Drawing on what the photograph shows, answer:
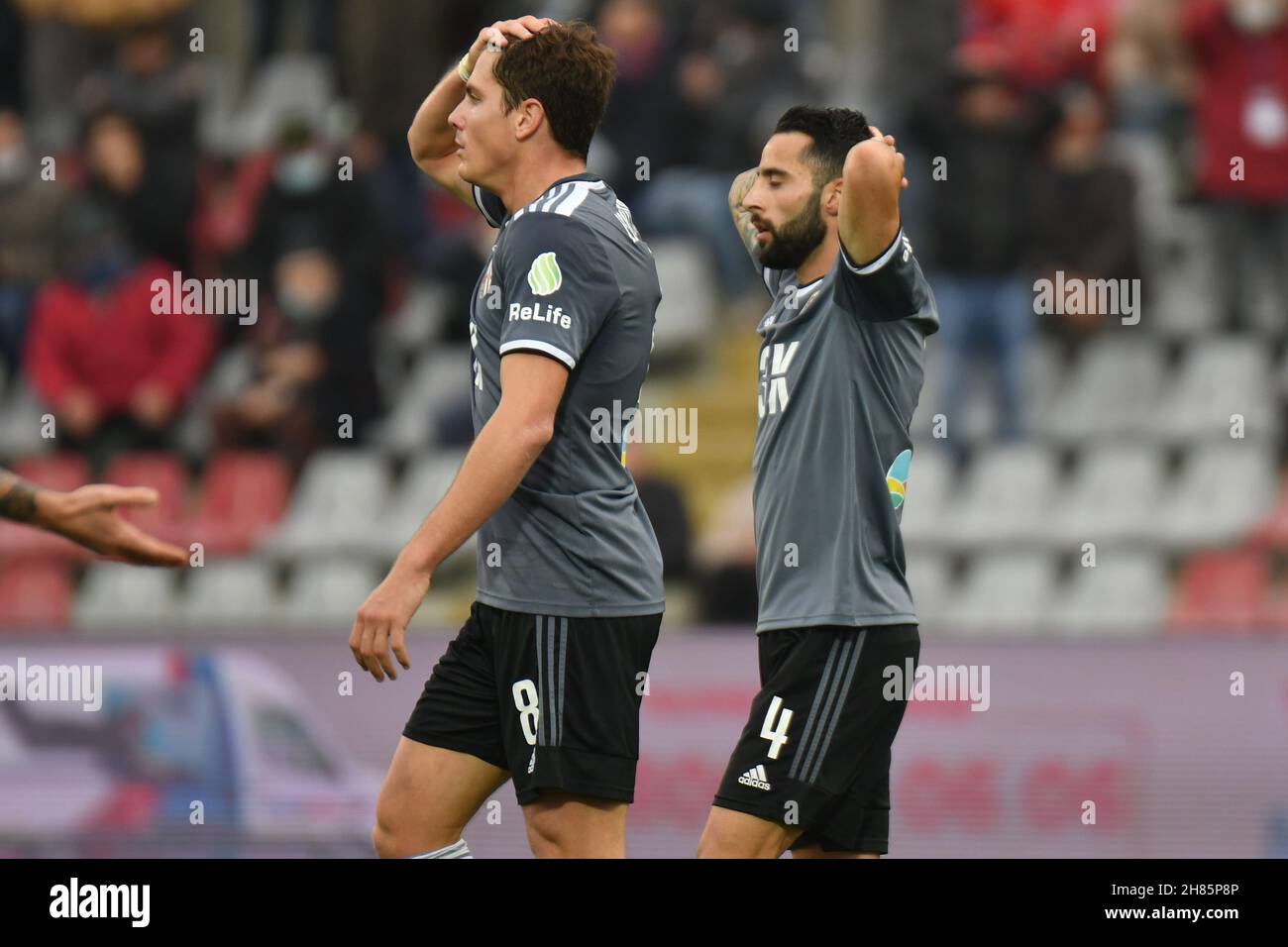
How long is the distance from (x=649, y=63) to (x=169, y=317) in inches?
124

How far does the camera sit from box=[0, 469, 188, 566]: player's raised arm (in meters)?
4.77

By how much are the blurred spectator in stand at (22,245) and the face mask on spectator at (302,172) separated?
164 cm

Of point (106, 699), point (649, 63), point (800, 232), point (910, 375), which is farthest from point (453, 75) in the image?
point (649, 63)

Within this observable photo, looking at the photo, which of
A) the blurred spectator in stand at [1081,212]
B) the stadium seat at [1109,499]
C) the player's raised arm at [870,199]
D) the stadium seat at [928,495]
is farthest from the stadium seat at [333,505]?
the player's raised arm at [870,199]

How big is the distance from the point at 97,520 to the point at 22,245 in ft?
26.8

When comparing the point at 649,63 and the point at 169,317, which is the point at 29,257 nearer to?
the point at 169,317

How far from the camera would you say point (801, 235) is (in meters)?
5.18

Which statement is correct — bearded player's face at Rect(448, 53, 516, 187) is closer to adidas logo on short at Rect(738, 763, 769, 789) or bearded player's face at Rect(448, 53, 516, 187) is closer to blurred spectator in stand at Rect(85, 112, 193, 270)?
adidas logo on short at Rect(738, 763, 769, 789)

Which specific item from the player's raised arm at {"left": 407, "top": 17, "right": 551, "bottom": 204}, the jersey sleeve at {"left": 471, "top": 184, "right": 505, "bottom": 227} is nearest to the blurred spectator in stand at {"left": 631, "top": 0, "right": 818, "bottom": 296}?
the player's raised arm at {"left": 407, "top": 17, "right": 551, "bottom": 204}

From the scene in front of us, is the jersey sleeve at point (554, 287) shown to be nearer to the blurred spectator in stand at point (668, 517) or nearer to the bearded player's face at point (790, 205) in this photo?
the bearded player's face at point (790, 205)

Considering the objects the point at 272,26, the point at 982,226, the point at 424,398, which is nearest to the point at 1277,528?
the point at 982,226

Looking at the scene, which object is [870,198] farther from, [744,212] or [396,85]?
[396,85]

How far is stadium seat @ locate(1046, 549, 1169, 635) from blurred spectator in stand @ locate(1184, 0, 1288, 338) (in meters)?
1.59

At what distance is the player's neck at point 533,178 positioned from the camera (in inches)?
192
